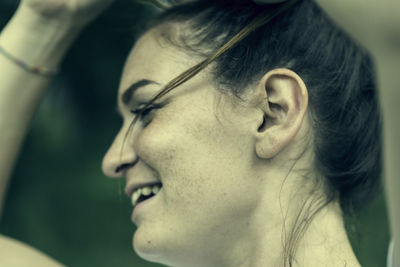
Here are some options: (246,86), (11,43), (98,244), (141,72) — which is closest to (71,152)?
(98,244)

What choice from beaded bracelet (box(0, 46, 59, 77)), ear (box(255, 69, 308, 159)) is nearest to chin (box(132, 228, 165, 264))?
ear (box(255, 69, 308, 159))

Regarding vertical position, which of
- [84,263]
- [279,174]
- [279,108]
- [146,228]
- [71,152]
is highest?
[279,108]

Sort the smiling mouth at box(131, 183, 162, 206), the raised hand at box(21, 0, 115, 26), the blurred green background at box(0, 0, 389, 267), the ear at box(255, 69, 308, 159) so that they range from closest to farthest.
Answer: the ear at box(255, 69, 308, 159)
the smiling mouth at box(131, 183, 162, 206)
the raised hand at box(21, 0, 115, 26)
the blurred green background at box(0, 0, 389, 267)

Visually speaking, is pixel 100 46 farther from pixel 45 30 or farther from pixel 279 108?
pixel 279 108

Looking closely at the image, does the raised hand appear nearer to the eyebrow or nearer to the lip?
the eyebrow

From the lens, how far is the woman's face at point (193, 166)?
88 cm

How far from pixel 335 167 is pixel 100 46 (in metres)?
0.80

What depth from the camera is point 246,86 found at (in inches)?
35.0

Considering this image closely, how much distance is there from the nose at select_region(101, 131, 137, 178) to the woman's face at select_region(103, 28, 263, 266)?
0.13 feet

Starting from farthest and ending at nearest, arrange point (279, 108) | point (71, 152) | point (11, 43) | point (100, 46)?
point (71, 152) → point (100, 46) → point (11, 43) → point (279, 108)

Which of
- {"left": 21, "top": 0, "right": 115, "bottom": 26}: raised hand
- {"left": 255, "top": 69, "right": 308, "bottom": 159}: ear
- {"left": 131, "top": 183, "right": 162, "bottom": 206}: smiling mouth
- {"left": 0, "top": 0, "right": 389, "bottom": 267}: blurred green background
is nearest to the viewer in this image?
{"left": 255, "top": 69, "right": 308, "bottom": 159}: ear

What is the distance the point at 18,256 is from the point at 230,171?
0.55 meters

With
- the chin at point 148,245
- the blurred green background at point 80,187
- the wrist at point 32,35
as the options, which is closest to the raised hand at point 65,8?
the wrist at point 32,35

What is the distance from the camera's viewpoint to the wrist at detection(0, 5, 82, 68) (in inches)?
43.4
